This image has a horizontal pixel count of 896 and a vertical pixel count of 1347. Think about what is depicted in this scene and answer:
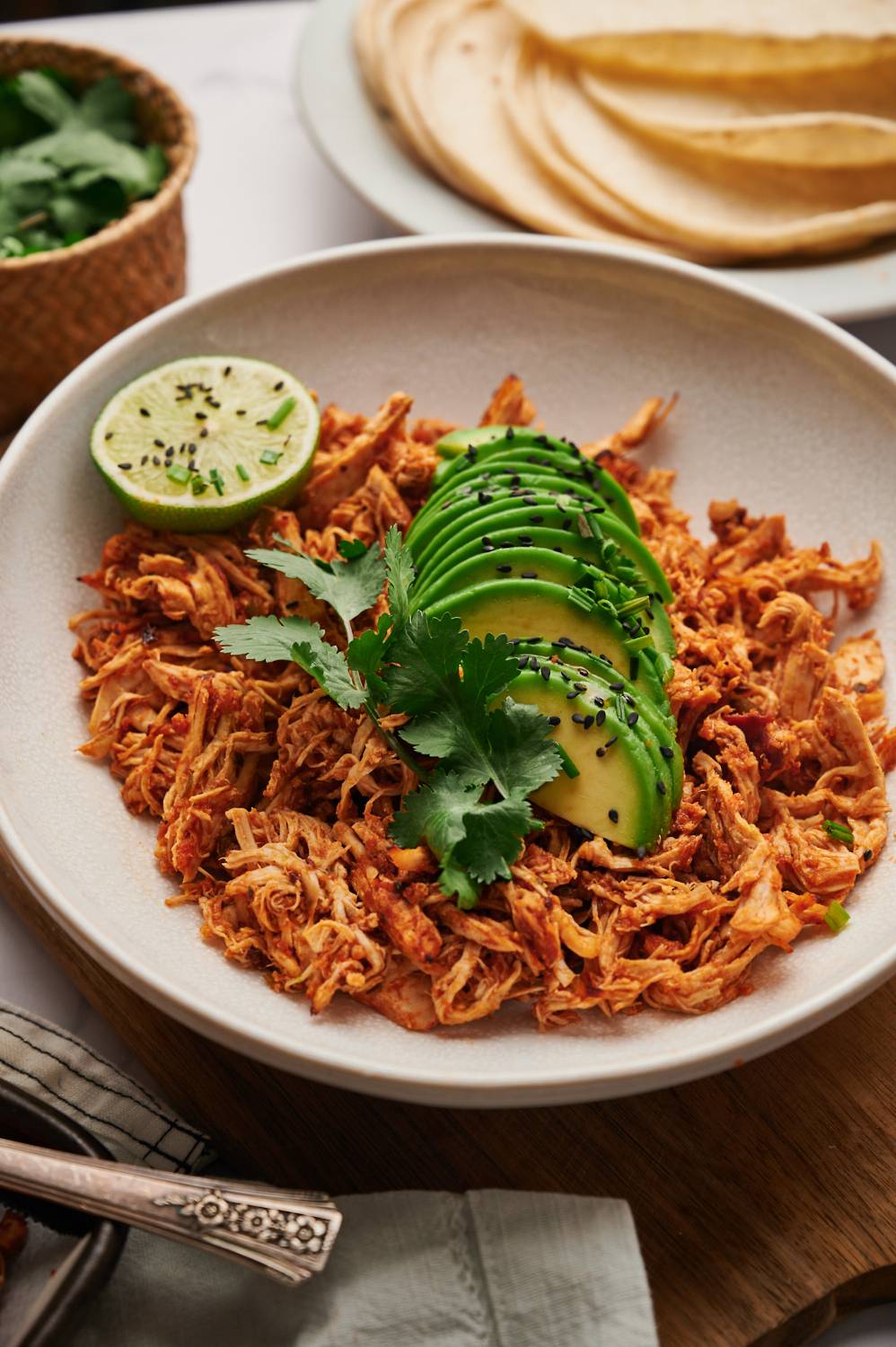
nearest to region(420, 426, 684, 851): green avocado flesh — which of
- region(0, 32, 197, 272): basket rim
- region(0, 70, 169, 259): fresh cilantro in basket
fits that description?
region(0, 32, 197, 272): basket rim

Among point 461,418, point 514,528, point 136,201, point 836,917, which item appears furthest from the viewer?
point 136,201

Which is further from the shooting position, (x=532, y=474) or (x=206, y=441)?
(x=206, y=441)

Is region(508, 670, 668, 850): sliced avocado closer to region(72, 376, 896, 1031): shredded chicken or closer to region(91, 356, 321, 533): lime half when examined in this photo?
region(72, 376, 896, 1031): shredded chicken

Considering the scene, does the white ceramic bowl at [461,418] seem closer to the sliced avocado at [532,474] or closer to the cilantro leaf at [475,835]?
the cilantro leaf at [475,835]

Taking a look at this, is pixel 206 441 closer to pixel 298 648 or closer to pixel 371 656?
pixel 298 648

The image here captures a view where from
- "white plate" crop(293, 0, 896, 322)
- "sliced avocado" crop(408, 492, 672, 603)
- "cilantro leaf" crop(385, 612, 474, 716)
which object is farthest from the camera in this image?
"white plate" crop(293, 0, 896, 322)

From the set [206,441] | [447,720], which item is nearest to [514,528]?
[447,720]

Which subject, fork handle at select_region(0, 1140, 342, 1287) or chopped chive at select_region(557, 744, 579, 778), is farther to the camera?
chopped chive at select_region(557, 744, 579, 778)
